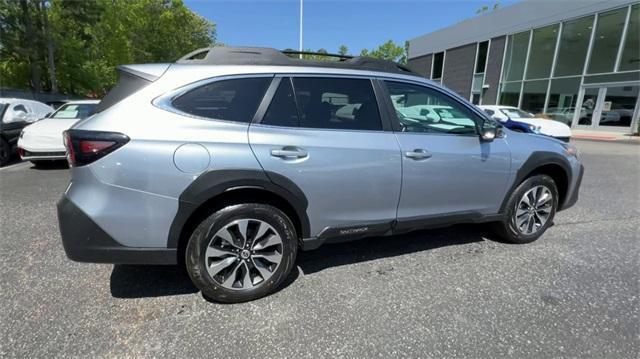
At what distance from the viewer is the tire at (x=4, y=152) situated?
7.30 meters

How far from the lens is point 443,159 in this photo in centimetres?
287

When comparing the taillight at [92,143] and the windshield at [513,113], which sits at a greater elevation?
the windshield at [513,113]

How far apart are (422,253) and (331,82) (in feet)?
6.23

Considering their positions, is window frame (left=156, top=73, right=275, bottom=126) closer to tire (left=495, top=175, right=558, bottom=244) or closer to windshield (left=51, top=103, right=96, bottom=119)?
tire (left=495, top=175, right=558, bottom=244)

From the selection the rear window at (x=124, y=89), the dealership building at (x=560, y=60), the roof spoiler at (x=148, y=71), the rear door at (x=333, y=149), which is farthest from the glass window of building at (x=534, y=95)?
the rear window at (x=124, y=89)

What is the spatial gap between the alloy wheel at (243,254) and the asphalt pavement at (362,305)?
7.9 inches

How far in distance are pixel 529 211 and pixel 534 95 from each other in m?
20.5

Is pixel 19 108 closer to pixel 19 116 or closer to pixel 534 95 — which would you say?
pixel 19 116

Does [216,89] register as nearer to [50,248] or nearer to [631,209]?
[50,248]

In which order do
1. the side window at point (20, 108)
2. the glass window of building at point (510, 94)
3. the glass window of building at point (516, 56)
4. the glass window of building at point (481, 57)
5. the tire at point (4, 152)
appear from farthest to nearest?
1. the glass window of building at point (481, 57)
2. the glass window of building at point (510, 94)
3. the glass window of building at point (516, 56)
4. the side window at point (20, 108)
5. the tire at point (4, 152)

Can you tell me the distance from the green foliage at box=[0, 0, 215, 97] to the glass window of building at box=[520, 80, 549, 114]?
28.2 metres

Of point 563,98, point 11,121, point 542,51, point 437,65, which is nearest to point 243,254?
point 11,121

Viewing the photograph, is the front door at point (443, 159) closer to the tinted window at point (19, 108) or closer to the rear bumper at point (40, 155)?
the rear bumper at point (40, 155)

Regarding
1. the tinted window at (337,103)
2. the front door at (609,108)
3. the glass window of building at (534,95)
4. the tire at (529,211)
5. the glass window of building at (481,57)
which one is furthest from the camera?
the glass window of building at (481,57)
